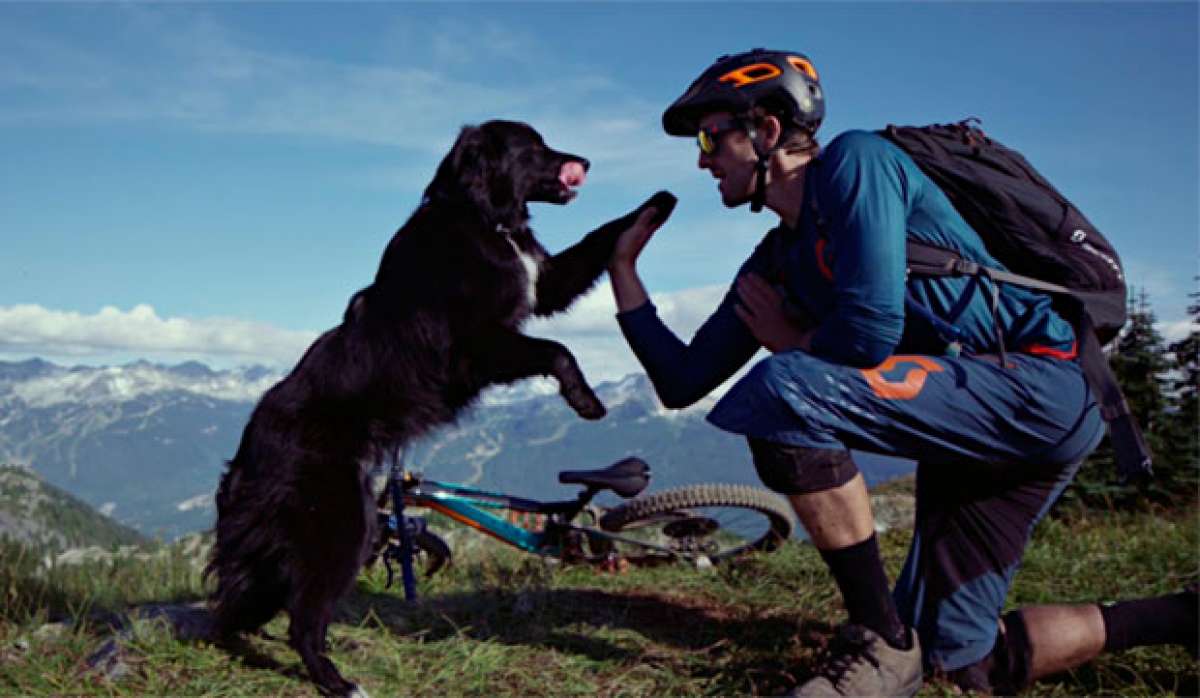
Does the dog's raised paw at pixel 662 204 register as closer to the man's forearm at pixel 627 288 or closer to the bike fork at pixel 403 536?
the man's forearm at pixel 627 288

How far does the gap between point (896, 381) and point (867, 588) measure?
63 centimetres

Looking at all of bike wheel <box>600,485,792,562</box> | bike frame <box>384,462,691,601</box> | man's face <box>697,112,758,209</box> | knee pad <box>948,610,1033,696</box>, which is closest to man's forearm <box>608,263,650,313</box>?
man's face <box>697,112,758,209</box>

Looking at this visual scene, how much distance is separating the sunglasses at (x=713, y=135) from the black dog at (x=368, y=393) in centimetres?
70

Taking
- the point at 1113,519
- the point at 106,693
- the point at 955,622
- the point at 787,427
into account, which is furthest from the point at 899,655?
the point at 1113,519

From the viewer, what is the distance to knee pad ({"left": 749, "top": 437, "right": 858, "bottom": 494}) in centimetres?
254

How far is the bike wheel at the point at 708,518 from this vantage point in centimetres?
498

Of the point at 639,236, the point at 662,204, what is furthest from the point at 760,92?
the point at 639,236

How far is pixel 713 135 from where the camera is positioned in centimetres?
304

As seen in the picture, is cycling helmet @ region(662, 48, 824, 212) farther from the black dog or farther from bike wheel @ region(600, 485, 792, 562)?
bike wheel @ region(600, 485, 792, 562)

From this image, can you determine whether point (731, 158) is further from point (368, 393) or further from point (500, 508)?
point (500, 508)

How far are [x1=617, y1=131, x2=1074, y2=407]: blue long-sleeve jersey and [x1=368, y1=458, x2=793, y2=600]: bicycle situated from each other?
201 centimetres

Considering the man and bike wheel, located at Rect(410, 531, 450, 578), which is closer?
the man

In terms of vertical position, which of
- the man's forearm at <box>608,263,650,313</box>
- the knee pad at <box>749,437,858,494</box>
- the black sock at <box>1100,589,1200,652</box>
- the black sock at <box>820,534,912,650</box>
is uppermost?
the man's forearm at <box>608,263,650,313</box>

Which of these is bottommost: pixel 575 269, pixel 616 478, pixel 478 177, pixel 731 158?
pixel 616 478
